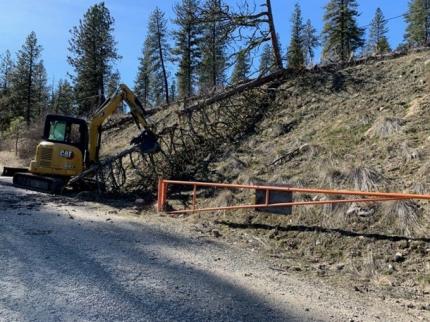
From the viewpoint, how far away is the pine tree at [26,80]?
5319 cm

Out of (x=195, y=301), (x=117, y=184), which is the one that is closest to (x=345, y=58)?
(x=117, y=184)

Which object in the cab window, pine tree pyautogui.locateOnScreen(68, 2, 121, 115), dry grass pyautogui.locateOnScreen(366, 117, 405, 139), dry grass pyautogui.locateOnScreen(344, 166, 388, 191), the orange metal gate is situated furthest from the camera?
pine tree pyautogui.locateOnScreen(68, 2, 121, 115)

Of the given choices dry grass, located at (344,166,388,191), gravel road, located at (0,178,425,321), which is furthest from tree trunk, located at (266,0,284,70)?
gravel road, located at (0,178,425,321)

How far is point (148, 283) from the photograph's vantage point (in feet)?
19.2

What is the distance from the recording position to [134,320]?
15.5 feet

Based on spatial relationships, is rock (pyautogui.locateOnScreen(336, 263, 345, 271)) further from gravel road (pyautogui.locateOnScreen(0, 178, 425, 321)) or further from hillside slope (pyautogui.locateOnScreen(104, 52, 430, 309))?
gravel road (pyautogui.locateOnScreen(0, 178, 425, 321))

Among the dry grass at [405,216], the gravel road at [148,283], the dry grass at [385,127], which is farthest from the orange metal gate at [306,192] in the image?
the dry grass at [385,127]

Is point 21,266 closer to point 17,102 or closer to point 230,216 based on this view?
point 230,216

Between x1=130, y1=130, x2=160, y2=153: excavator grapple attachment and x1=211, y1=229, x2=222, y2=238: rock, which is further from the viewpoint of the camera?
x1=130, y1=130, x2=160, y2=153: excavator grapple attachment

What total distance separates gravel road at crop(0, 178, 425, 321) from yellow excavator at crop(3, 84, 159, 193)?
5600mm

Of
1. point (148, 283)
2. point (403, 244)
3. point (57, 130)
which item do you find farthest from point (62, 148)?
point (403, 244)

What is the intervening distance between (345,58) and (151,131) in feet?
28.0

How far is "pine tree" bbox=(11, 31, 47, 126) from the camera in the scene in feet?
174

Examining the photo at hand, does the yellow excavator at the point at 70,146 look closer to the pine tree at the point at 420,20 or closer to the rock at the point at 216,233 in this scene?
the rock at the point at 216,233
